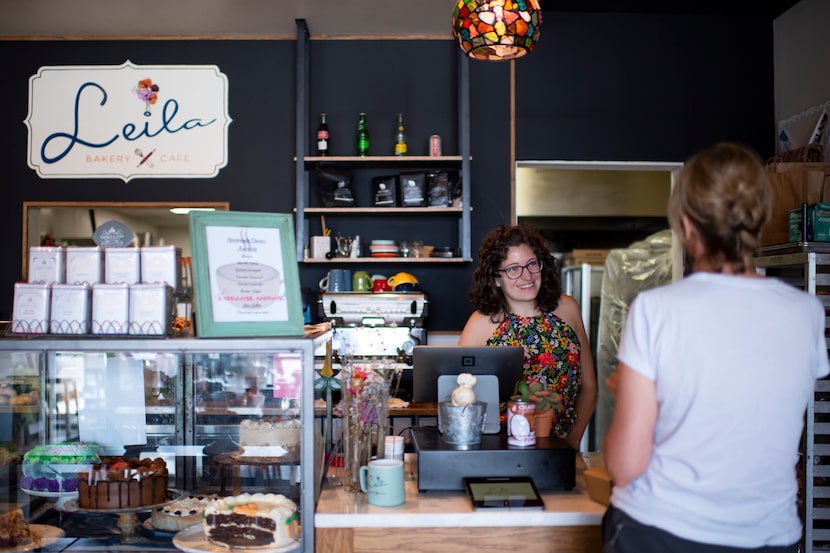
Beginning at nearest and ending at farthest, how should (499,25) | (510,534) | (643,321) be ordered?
(643,321) → (510,534) → (499,25)

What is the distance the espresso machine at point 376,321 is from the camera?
4961 millimetres

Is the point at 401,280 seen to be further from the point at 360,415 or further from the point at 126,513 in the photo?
the point at 126,513

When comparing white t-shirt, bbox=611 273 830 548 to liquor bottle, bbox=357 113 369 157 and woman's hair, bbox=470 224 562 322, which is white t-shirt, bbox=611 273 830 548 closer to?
woman's hair, bbox=470 224 562 322

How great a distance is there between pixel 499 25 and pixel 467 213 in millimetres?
2381

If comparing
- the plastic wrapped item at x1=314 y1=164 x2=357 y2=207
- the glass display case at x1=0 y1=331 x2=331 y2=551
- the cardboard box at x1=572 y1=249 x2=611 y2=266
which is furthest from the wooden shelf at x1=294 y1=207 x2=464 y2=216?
the glass display case at x1=0 y1=331 x2=331 y2=551

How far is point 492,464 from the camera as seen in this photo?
1.92 m

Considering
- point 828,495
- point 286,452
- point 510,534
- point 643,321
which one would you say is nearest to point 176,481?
point 286,452

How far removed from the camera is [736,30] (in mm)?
5348

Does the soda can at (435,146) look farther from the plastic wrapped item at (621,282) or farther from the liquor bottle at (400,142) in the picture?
the plastic wrapped item at (621,282)

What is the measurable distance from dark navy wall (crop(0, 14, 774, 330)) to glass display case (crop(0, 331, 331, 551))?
3221mm

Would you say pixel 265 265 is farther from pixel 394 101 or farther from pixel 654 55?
pixel 654 55

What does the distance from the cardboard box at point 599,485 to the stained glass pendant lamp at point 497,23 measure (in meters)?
1.57

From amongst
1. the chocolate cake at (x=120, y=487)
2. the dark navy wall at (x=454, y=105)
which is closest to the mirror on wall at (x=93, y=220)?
the dark navy wall at (x=454, y=105)

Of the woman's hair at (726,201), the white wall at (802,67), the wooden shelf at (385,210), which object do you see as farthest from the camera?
the wooden shelf at (385,210)
